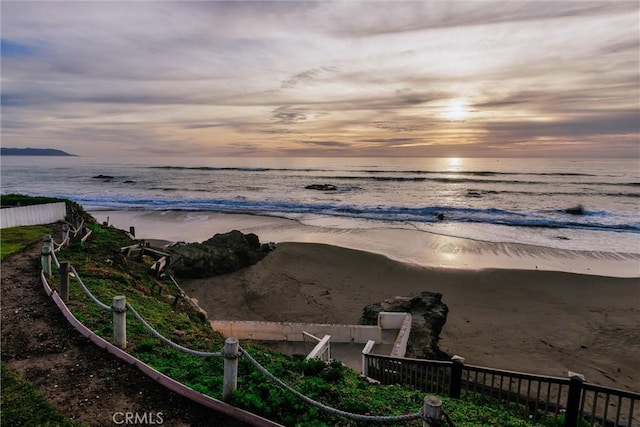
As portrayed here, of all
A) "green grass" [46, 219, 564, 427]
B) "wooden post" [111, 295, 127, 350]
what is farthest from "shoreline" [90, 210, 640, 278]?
"wooden post" [111, 295, 127, 350]

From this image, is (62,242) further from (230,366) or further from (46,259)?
(230,366)

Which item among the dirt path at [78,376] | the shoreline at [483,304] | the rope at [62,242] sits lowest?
the shoreline at [483,304]

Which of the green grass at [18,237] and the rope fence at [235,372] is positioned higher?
the rope fence at [235,372]

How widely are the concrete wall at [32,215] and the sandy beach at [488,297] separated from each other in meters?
9.14

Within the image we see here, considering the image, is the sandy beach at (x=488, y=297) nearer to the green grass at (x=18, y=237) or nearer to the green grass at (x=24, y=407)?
the green grass at (x=18, y=237)

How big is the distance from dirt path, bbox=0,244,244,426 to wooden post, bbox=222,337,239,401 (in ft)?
0.95

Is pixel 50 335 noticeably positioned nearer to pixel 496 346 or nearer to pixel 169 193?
pixel 496 346

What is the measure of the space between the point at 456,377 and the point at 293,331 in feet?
17.0

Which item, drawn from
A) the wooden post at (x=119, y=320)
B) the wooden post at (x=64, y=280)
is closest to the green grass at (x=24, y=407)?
the wooden post at (x=119, y=320)

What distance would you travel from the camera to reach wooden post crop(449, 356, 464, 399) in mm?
6230

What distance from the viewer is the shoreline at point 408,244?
19.7 meters

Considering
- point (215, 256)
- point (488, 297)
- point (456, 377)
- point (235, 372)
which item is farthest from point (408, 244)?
point (235, 372)

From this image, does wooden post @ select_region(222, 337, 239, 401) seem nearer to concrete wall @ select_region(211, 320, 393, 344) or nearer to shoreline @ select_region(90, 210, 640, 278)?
concrete wall @ select_region(211, 320, 393, 344)

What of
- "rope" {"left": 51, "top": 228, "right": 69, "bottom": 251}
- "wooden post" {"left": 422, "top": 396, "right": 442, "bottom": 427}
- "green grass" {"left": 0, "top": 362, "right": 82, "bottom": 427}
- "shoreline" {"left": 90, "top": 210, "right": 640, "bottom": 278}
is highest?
"wooden post" {"left": 422, "top": 396, "right": 442, "bottom": 427}
